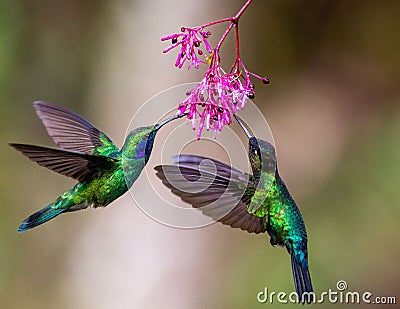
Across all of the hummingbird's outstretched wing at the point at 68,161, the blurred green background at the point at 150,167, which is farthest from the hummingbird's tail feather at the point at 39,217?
the blurred green background at the point at 150,167

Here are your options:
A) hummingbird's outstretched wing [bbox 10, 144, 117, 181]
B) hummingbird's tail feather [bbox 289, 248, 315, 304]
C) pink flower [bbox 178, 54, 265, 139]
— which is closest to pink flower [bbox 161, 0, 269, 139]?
pink flower [bbox 178, 54, 265, 139]

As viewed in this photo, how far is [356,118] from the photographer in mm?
5102

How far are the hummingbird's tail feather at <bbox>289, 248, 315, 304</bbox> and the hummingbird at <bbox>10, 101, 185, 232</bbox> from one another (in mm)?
468

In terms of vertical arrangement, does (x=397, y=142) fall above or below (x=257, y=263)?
above

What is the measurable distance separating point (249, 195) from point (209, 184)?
0.16 metres

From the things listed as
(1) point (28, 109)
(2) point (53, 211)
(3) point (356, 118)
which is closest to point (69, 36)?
(1) point (28, 109)

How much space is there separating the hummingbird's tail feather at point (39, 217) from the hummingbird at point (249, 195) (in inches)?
15.2

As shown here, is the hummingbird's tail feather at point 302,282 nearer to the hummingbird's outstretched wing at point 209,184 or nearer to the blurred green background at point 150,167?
the hummingbird's outstretched wing at point 209,184

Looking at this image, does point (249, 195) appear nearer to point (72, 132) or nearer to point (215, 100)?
point (215, 100)

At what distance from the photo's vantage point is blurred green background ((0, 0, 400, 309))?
4.47 meters

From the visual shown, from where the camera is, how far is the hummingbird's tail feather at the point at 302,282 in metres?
1.60

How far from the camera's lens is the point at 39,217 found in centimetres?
163

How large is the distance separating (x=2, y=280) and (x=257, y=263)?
1805mm

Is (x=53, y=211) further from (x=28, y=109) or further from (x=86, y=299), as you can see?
(x=28, y=109)
